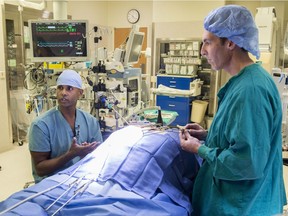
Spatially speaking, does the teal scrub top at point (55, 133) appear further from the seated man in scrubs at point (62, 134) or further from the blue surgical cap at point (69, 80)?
the blue surgical cap at point (69, 80)

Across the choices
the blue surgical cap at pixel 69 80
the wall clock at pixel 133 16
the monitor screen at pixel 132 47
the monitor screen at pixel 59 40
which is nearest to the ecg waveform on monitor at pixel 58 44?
the monitor screen at pixel 59 40

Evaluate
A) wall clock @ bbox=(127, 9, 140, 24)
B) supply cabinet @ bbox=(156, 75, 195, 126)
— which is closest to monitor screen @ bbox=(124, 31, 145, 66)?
supply cabinet @ bbox=(156, 75, 195, 126)

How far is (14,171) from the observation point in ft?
12.9

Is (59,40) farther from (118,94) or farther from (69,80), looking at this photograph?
(69,80)

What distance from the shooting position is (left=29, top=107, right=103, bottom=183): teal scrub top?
6.59ft

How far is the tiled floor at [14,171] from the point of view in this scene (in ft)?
11.3

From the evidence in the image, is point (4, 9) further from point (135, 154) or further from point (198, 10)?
point (135, 154)

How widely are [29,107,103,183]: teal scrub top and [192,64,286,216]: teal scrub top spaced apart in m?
1.06

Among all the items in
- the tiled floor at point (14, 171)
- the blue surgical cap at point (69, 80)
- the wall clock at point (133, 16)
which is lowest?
the tiled floor at point (14, 171)

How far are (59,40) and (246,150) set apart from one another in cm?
247

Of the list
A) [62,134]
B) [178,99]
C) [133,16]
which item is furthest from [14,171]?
[133,16]

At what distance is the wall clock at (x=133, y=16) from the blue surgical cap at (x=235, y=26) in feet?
19.6

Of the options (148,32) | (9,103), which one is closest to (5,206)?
(9,103)

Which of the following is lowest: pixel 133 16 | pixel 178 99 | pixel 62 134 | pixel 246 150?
pixel 178 99
